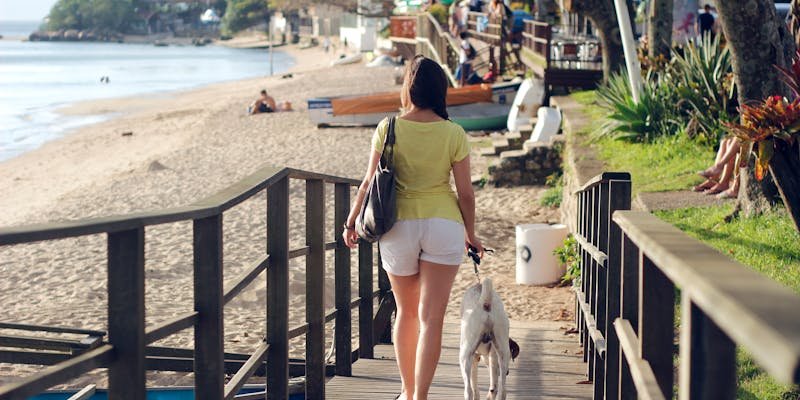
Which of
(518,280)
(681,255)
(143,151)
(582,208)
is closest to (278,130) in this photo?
(143,151)

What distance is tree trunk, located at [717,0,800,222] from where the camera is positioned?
7445 millimetres

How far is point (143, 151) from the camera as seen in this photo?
83.5 ft

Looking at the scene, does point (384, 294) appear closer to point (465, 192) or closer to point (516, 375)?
point (516, 375)

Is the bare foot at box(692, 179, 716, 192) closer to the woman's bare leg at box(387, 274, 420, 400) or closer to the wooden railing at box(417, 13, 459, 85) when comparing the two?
the woman's bare leg at box(387, 274, 420, 400)

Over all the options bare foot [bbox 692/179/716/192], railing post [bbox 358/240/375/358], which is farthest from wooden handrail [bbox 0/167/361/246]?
bare foot [bbox 692/179/716/192]

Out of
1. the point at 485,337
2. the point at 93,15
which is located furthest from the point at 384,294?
the point at 93,15

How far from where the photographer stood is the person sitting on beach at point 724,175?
8.63m

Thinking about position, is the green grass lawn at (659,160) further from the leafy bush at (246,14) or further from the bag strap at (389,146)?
the leafy bush at (246,14)

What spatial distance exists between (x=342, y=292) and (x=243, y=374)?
1948mm

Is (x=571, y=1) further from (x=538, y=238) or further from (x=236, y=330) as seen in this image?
(x=236, y=330)

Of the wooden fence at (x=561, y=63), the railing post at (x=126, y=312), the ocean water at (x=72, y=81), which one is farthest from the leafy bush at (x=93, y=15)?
the railing post at (x=126, y=312)

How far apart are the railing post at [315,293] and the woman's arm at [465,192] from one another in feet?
3.17

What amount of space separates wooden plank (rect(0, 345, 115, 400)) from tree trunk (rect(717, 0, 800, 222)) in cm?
563

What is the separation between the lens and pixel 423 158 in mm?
4227
